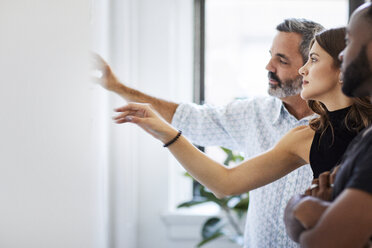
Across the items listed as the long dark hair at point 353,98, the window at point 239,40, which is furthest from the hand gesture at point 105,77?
the window at point 239,40

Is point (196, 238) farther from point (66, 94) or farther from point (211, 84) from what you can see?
point (66, 94)

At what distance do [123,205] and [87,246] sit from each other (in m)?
0.92

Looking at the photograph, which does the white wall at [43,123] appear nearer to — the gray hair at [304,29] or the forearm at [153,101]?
the forearm at [153,101]

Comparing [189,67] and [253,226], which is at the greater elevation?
[189,67]

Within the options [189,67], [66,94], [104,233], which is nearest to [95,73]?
[66,94]

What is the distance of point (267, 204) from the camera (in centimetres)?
170

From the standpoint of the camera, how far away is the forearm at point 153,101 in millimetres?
1775

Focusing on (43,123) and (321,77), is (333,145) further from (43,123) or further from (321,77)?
(43,123)

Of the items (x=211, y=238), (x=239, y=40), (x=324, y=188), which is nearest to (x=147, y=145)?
(x=211, y=238)

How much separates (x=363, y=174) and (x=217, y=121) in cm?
106

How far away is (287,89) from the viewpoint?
5.59 feet

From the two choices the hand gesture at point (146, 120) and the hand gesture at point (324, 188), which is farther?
the hand gesture at point (146, 120)

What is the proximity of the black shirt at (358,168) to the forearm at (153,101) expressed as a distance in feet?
3.12

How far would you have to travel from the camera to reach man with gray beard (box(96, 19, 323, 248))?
1684 mm
